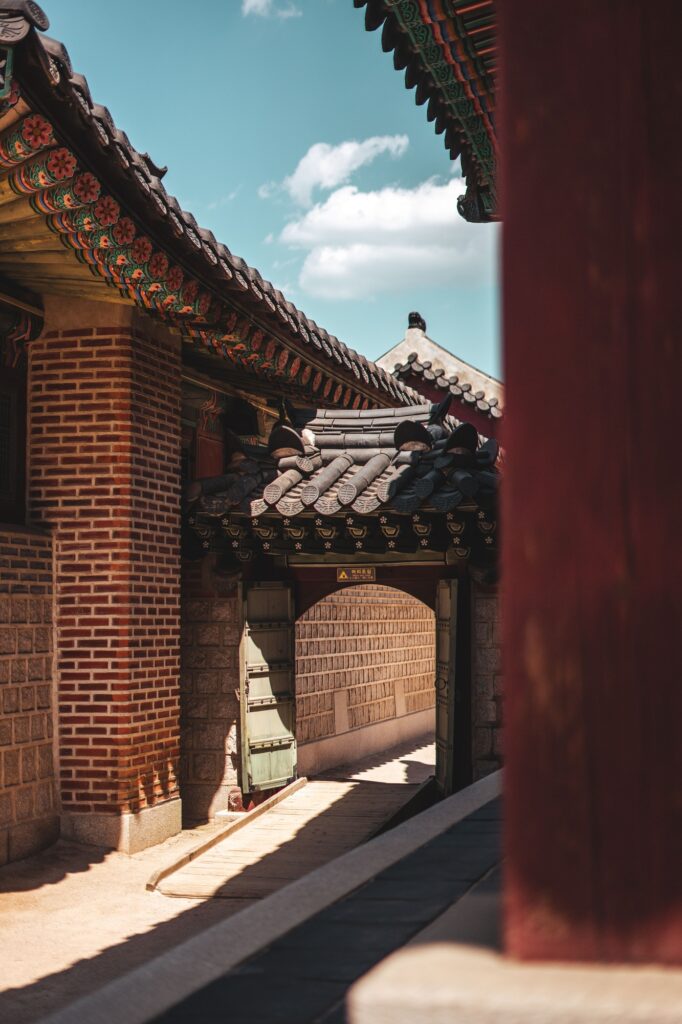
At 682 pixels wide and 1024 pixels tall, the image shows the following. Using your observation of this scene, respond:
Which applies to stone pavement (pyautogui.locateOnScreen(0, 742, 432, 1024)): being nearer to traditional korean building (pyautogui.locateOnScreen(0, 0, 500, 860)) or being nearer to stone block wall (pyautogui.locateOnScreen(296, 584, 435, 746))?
traditional korean building (pyautogui.locateOnScreen(0, 0, 500, 860))

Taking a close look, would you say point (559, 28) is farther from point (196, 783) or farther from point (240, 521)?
point (196, 783)

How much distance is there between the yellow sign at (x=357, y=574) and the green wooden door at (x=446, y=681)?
2.13 ft

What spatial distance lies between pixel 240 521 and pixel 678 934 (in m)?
7.74

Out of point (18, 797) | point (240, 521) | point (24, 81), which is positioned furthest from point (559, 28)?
point (240, 521)

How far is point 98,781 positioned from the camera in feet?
25.2

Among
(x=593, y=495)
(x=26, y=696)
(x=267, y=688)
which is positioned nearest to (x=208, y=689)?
(x=267, y=688)

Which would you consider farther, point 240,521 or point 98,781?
point 240,521

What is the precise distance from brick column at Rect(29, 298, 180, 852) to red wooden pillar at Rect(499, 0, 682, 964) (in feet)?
22.1

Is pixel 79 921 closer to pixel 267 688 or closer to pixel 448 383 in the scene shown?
pixel 267 688

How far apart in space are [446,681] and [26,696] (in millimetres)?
3233

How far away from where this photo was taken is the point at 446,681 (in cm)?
874

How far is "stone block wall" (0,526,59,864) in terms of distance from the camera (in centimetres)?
716

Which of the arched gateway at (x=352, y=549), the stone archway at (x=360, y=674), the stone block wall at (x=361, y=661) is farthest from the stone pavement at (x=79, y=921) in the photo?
the stone block wall at (x=361, y=661)

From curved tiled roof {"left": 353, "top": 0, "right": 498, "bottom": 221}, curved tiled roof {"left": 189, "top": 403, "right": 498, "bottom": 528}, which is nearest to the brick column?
curved tiled roof {"left": 189, "top": 403, "right": 498, "bottom": 528}
